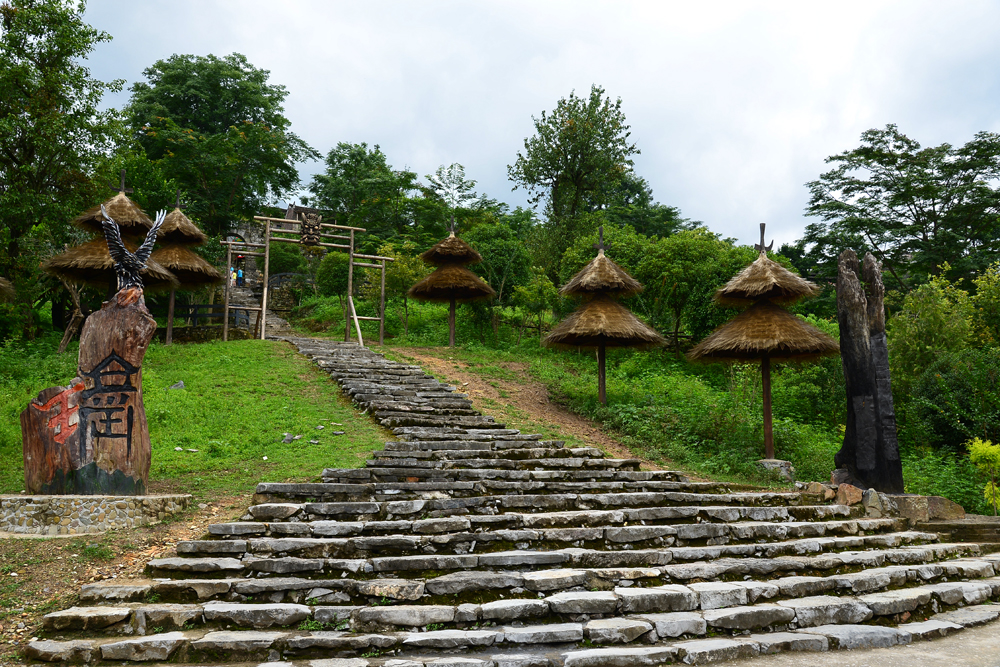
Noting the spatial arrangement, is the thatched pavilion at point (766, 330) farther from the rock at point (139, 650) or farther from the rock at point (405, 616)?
the rock at point (139, 650)

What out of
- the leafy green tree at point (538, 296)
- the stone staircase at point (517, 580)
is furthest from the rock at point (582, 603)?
the leafy green tree at point (538, 296)

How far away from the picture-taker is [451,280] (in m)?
16.8

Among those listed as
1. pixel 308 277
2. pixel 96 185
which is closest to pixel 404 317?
pixel 308 277

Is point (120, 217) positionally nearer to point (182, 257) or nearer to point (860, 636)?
point (182, 257)

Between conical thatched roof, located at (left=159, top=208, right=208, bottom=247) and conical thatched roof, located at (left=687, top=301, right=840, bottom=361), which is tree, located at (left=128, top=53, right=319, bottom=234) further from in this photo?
conical thatched roof, located at (left=687, top=301, right=840, bottom=361)

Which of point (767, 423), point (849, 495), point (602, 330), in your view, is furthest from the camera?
point (602, 330)

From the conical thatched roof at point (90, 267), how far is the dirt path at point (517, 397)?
5.91 meters

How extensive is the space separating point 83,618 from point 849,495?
26.5 ft

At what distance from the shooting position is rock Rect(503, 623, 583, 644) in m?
4.02

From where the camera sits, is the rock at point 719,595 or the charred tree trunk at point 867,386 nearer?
the rock at point 719,595

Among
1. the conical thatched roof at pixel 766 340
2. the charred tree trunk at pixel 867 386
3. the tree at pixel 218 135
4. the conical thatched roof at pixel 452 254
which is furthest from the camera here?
the tree at pixel 218 135

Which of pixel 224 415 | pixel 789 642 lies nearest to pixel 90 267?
pixel 224 415

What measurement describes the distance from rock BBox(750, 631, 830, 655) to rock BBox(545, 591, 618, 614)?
3.33ft

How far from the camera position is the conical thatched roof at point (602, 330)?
40.6 feet
